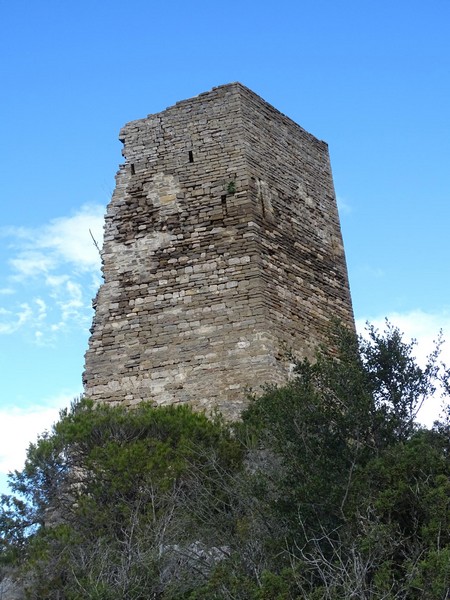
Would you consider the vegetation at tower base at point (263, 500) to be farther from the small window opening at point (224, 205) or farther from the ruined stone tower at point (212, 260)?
the small window opening at point (224, 205)

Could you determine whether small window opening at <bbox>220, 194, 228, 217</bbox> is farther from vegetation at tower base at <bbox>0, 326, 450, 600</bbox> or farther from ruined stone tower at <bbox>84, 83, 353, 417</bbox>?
vegetation at tower base at <bbox>0, 326, 450, 600</bbox>

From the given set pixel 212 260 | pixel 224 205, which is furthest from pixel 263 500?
pixel 224 205

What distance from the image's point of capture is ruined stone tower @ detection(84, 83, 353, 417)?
10.8 metres

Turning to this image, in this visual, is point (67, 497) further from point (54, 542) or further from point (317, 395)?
point (317, 395)

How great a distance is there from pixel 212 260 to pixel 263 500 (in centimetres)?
514

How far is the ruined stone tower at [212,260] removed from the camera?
10.8 m

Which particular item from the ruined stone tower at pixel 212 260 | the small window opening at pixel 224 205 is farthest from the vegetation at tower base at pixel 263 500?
the small window opening at pixel 224 205

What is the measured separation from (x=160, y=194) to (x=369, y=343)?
5494mm

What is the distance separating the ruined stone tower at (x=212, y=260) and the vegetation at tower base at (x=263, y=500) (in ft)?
5.24

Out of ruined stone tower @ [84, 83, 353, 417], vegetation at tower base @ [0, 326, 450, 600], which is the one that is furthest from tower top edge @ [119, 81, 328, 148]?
vegetation at tower base @ [0, 326, 450, 600]

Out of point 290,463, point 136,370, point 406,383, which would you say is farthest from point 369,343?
point 136,370

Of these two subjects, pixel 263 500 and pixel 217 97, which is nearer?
pixel 263 500

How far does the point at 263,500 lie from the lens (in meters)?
6.79

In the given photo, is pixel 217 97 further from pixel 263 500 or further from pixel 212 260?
pixel 263 500
